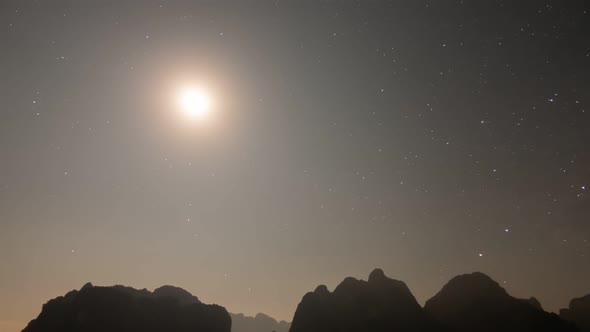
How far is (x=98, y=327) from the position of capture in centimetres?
5366

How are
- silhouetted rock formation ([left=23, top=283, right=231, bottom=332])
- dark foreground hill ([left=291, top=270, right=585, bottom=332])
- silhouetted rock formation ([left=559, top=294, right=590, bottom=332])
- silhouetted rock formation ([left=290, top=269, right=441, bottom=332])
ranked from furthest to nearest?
silhouetted rock formation ([left=559, top=294, right=590, bottom=332]) → silhouetted rock formation ([left=23, top=283, right=231, bottom=332]) → silhouetted rock formation ([left=290, top=269, right=441, bottom=332]) → dark foreground hill ([left=291, top=270, right=585, bottom=332])

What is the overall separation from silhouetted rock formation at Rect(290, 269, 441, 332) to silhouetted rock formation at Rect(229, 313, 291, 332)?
11736 cm

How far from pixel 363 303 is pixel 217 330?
2769 centimetres

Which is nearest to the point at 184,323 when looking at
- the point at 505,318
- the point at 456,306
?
the point at 456,306

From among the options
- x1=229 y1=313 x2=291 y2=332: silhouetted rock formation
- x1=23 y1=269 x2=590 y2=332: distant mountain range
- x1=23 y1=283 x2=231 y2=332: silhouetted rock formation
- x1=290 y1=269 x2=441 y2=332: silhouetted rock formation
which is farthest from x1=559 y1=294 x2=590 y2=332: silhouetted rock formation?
x1=229 y1=313 x2=291 y2=332: silhouetted rock formation

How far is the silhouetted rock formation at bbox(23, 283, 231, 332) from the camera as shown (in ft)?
179

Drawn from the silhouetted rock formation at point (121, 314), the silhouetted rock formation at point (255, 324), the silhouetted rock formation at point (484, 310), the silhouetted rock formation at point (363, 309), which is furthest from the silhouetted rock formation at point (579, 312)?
the silhouetted rock formation at point (255, 324)

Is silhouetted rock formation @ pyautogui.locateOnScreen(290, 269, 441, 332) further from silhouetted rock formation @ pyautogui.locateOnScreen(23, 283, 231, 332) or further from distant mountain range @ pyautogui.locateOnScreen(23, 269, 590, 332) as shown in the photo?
silhouetted rock formation @ pyautogui.locateOnScreen(23, 283, 231, 332)

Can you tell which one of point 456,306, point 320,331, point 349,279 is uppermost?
point 349,279

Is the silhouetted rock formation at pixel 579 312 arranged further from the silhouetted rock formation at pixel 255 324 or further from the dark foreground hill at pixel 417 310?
the silhouetted rock formation at pixel 255 324

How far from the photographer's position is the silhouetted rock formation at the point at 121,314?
54562 millimetres

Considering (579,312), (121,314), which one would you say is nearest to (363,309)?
(121,314)

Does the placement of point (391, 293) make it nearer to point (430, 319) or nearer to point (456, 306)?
point (430, 319)

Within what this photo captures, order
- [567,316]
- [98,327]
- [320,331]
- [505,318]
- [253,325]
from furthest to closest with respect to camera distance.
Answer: [253,325] < [567,316] < [98,327] < [320,331] < [505,318]
